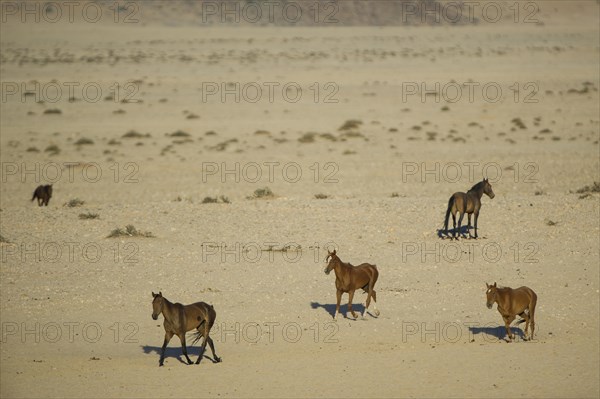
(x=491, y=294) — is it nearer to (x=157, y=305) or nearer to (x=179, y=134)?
(x=157, y=305)

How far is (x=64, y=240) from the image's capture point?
20.4 m

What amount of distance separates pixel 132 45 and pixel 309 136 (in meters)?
58.3

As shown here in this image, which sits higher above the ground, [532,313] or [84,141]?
[84,141]

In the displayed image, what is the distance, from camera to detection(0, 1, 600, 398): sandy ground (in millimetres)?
13625

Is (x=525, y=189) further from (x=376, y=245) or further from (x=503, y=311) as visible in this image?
(x=503, y=311)

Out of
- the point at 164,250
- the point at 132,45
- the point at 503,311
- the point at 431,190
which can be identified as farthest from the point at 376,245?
the point at 132,45

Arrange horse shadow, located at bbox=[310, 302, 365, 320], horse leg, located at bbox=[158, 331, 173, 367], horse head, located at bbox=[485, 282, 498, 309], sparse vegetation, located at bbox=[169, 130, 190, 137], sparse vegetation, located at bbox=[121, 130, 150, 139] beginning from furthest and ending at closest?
1. sparse vegetation, located at bbox=[169, 130, 190, 137]
2. sparse vegetation, located at bbox=[121, 130, 150, 139]
3. horse shadow, located at bbox=[310, 302, 365, 320]
4. horse head, located at bbox=[485, 282, 498, 309]
5. horse leg, located at bbox=[158, 331, 173, 367]

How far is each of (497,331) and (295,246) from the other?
5837 mm

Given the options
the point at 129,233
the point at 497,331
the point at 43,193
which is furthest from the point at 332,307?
the point at 43,193

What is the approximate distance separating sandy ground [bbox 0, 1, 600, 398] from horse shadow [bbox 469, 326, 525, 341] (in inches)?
2.2

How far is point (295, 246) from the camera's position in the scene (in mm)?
19797

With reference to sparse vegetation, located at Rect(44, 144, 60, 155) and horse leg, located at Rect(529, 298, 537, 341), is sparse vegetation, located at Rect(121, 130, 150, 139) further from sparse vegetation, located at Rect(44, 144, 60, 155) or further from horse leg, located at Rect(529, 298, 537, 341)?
horse leg, located at Rect(529, 298, 537, 341)

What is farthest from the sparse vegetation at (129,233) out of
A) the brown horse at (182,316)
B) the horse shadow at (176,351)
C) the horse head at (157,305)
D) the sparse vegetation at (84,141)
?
the sparse vegetation at (84,141)

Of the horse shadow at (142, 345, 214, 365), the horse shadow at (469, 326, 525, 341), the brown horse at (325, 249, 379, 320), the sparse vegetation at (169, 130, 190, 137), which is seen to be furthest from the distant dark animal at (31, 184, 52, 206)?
the sparse vegetation at (169, 130, 190, 137)
